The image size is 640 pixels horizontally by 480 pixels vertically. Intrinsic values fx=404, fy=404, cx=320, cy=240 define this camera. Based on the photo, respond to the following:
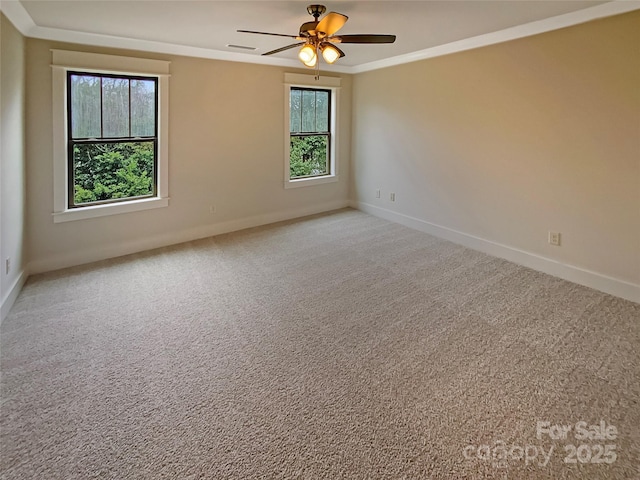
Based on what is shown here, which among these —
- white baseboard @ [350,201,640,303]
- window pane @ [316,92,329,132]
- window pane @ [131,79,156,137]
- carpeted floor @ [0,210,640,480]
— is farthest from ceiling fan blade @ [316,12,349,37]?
window pane @ [316,92,329,132]

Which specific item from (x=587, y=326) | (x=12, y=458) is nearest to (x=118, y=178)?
(x=12, y=458)

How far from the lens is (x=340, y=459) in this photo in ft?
5.92

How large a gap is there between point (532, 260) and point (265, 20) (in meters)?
3.53

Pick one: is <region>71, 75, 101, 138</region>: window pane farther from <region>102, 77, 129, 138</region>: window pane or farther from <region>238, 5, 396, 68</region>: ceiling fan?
<region>238, 5, 396, 68</region>: ceiling fan

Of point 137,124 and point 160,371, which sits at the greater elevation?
point 137,124

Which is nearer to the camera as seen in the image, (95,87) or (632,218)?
(632,218)

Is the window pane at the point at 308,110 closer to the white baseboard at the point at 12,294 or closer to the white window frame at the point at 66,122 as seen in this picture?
the white window frame at the point at 66,122

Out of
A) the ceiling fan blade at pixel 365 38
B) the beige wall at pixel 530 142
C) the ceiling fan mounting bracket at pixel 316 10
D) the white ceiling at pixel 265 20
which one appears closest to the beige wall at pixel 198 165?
the white ceiling at pixel 265 20

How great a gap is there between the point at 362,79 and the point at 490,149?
103 inches

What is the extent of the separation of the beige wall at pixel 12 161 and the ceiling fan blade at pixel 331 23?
92.4 inches

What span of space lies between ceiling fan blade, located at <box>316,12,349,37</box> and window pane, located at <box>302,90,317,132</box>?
3072 millimetres

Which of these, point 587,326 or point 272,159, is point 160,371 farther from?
point 272,159

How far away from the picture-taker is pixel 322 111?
6.37 metres

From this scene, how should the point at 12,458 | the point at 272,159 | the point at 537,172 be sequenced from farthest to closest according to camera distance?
the point at 272,159 < the point at 537,172 < the point at 12,458
